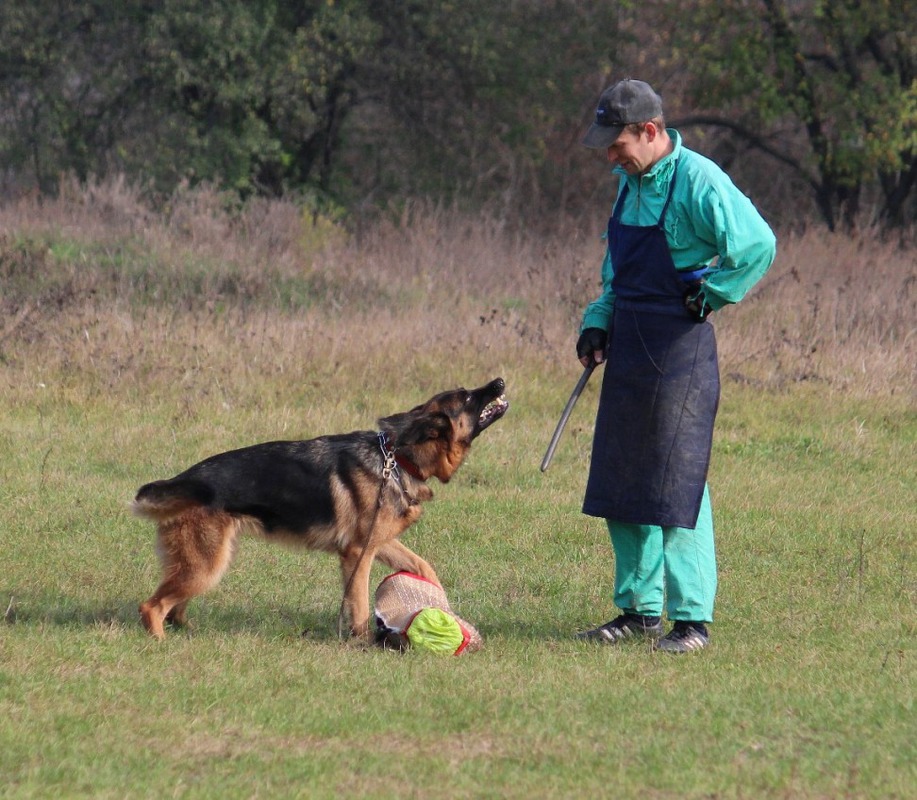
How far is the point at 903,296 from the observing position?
1301cm

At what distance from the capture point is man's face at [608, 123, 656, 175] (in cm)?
505

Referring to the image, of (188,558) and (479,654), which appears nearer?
(479,654)

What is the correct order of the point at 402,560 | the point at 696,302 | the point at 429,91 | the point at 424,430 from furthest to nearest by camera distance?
the point at 429,91 < the point at 402,560 < the point at 424,430 < the point at 696,302

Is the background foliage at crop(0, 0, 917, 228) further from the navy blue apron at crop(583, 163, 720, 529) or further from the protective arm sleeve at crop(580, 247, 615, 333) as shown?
the navy blue apron at crop(583, 163, 720, 529)

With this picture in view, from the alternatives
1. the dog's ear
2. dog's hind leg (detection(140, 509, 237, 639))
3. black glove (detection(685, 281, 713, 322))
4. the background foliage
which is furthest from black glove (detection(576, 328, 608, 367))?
the background foliage

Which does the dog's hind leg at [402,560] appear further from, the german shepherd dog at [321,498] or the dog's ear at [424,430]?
the dog's ear at [424,430]

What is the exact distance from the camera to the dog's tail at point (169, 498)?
537cm

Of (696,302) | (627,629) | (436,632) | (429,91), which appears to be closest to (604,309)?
(696,302)

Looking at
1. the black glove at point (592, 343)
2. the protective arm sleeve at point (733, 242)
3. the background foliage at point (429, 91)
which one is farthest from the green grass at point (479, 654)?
the background foliage at point (429, 91)

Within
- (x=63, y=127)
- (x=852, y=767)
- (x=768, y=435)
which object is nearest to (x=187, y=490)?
(x=852, y=767)

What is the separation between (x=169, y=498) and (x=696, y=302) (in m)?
2.38

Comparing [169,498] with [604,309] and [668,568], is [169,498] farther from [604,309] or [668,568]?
[668,568]

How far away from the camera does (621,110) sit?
4.98 metres

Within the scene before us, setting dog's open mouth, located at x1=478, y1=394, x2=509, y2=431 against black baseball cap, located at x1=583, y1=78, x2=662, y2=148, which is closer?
black baseball cap, located at x1=583, y1=78, x2=662, y2=148
